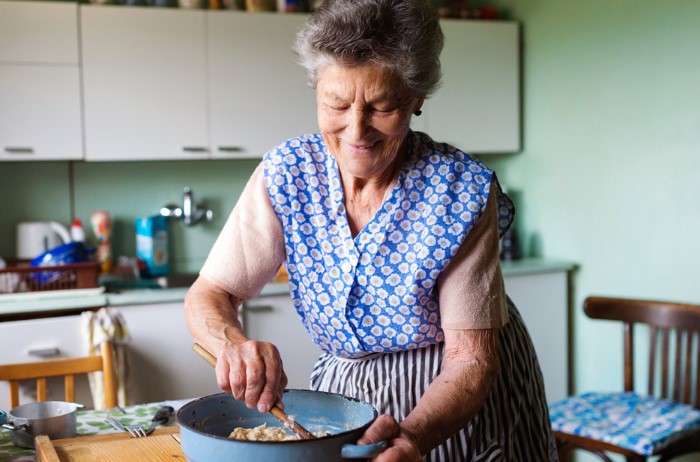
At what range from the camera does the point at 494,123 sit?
3.63m

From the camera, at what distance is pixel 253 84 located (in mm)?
3242

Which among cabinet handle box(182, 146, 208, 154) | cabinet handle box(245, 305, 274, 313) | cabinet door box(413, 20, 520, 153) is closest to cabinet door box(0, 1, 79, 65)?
cabinet handle box(182, 146, 208, 154)

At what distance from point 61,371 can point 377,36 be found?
3.90ft

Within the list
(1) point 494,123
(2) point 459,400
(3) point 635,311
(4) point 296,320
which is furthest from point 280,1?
(2) point 459,400

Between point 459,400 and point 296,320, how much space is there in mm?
1873

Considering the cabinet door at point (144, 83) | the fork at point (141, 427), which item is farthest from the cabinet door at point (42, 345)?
the fork at point (141, 427)

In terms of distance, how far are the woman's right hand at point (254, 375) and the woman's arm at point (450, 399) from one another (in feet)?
0.59

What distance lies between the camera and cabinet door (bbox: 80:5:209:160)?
303 cm

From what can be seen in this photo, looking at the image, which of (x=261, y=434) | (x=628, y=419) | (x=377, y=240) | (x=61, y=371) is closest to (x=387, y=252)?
(x=377, y=240)

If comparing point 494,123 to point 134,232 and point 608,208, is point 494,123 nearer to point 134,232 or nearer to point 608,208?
point 608,208

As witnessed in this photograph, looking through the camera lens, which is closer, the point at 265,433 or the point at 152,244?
the point at 265,433

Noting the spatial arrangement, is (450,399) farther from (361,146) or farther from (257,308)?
(257,308)

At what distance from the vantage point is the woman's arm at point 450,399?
1.00 metres

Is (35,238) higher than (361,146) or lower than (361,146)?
lower
